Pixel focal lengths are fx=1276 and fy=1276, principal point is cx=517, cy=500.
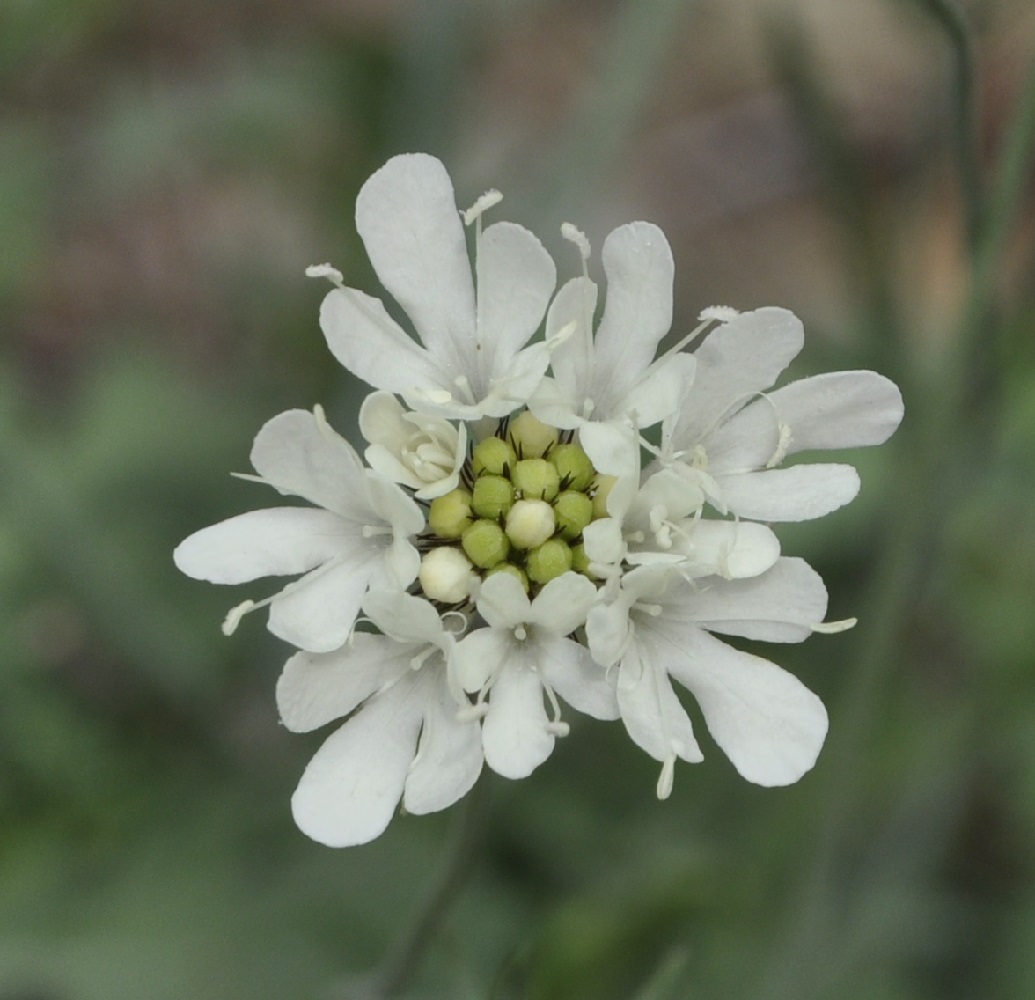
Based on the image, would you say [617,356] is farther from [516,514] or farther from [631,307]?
[516,514]

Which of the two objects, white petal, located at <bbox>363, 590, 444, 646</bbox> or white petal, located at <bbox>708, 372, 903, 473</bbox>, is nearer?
white petal, located at <bbox>363, 590, 444, 646</bbox>

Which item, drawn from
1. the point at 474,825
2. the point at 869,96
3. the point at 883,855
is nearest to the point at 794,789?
the point at 883,855

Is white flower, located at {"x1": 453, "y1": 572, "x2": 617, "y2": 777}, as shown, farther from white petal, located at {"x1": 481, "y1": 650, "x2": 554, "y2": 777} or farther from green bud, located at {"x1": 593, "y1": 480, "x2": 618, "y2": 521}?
green bud, located at {"x1": 593, "y1": 480, "x2": 618, "y2": 521}

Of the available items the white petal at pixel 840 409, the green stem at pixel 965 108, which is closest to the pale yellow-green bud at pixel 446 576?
the white petal at pixel 840 409

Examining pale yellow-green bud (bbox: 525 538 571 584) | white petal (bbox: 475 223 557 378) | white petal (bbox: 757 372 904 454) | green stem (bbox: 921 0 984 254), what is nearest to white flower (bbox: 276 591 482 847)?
pale yellow-green bud (bbox: 525 538 571 584)

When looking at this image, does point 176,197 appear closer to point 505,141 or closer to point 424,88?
point 505,141

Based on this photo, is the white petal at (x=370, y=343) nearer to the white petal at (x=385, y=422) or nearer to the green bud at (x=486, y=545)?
the white petal at (x=385, y=422)

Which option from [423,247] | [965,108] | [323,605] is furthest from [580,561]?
[965,108]
